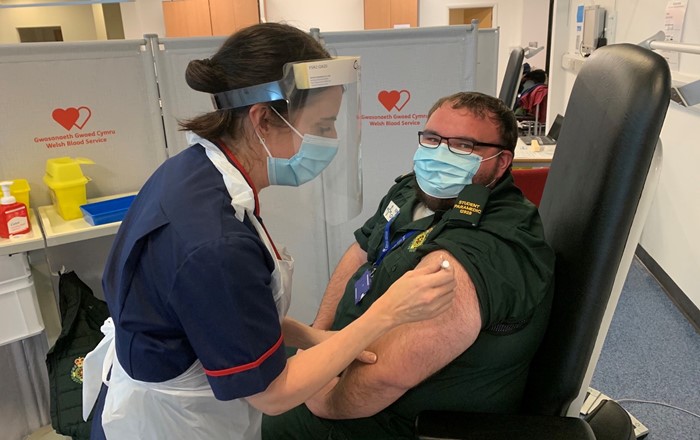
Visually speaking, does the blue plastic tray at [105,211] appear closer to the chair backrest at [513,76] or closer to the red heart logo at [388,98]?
the red heart logo at [388,98]

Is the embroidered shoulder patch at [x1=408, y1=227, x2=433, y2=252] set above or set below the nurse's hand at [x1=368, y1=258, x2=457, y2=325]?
below

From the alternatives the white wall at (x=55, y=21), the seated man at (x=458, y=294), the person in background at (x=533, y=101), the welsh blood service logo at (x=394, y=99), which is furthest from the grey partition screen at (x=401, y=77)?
the white wall at (x=55, y=21)

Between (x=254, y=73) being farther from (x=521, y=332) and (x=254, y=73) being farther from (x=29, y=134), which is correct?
(x=29, y=134)

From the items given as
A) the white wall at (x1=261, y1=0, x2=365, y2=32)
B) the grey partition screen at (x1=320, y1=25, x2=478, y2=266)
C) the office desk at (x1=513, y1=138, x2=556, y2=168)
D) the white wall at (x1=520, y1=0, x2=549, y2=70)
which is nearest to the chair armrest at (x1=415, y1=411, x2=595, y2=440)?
the grey partition screen at (x1=320, y1=25, x2=478, y2=266)

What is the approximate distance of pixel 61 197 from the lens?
1.95 meters

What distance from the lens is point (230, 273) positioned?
2.78 feet

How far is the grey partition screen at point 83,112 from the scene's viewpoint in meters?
1.97

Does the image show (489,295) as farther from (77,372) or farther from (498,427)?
(77,372)

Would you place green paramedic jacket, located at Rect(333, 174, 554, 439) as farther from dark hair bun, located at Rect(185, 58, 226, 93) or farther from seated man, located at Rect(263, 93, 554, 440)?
dark hair bun, located at Rect(185, 58, 226, 93)

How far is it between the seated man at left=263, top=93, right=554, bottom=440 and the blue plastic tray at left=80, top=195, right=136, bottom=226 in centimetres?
93

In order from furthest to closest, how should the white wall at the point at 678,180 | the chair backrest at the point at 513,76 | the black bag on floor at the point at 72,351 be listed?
the chair backrest at the point at 513,76 → the white wall at the point at 678,180 → the black bag on floor at the point at 72,351

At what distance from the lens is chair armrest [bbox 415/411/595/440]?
0.99 m

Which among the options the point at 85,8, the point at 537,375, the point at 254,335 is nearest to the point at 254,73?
the point at 254,335

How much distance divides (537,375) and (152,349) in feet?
2.58
